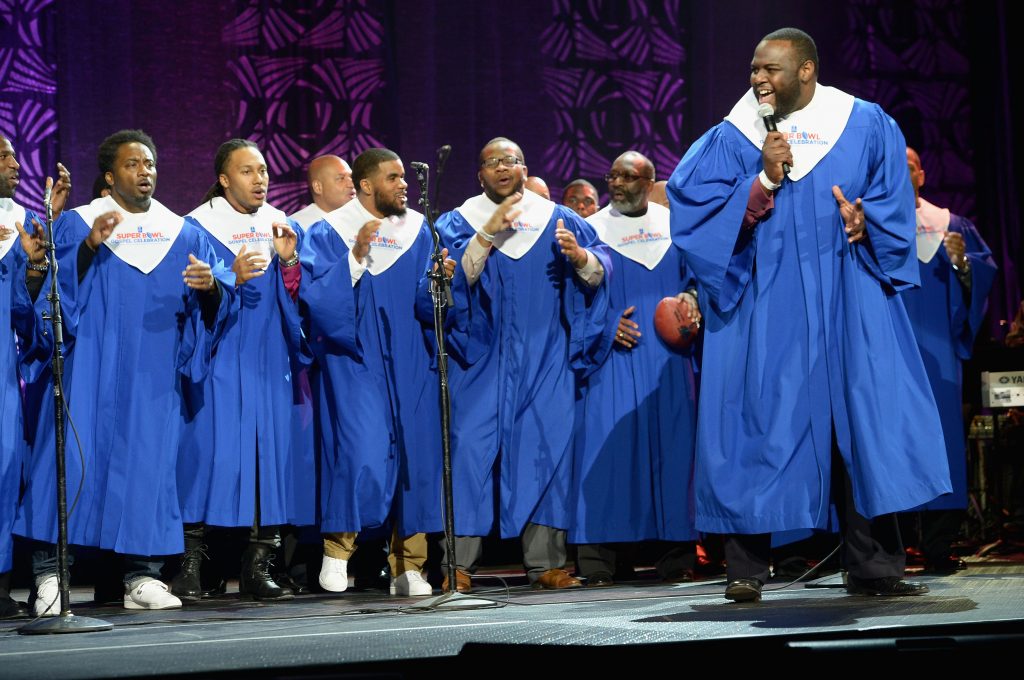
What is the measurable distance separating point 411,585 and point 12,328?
2.32 metres

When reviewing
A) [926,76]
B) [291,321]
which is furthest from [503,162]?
[926,76]

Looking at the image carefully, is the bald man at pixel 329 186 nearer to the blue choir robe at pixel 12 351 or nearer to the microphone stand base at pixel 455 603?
the blue choir robe at pixel 12 351

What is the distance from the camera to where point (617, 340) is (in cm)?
730

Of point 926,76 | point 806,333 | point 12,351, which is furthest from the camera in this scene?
point 926,76

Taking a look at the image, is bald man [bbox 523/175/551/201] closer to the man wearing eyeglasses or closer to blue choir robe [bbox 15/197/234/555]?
the man wearing eyeglasses

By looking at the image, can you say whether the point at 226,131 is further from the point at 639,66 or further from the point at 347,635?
the point at 347,635

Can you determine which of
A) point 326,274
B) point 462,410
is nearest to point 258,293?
point 326,274

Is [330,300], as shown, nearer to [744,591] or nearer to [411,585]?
[411,585]

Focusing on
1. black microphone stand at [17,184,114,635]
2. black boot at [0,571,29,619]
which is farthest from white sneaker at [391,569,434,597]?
black microphone stand at [17,184,114,635]

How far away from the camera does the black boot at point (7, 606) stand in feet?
20.0

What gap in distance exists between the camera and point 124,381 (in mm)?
6469

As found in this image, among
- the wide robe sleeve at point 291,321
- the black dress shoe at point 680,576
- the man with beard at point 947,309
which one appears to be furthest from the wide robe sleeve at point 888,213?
the wide robe sleeve at point 291,321

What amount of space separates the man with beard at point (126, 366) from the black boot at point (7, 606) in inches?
4.2

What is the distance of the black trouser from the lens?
5121 mm
